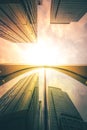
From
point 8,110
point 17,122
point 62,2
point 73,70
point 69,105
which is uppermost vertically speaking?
point 62,2

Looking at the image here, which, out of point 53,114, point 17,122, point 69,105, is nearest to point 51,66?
point 17,122

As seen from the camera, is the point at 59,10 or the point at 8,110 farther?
the point at 8,110

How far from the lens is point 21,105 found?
331 feet

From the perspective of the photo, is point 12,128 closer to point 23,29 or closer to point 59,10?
point 23,29

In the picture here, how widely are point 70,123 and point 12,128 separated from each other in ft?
160

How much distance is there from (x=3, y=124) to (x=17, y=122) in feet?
16.9

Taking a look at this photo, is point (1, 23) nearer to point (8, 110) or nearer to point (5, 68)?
point (5, 68)

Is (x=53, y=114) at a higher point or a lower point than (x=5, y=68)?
lower

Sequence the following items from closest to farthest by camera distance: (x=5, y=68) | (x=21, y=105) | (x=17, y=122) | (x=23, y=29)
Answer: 1. (x=5, y=68)
2. (x=17, y=122)
3. (x=23, y=29)
4. (x=21, y=105)

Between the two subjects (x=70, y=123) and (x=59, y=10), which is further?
(x=70, y=123)

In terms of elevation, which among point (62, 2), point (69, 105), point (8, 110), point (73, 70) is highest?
point (62, 2)

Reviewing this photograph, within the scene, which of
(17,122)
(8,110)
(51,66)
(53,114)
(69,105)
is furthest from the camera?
(69,105)

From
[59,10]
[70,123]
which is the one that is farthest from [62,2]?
[70,123]

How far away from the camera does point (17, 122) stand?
55594 mm
